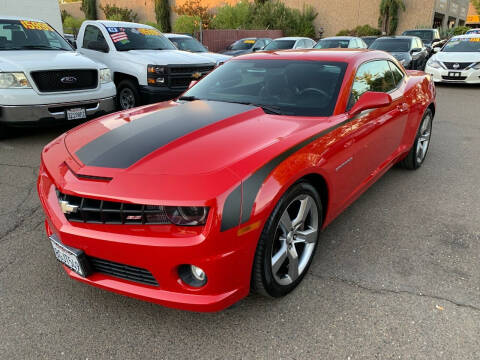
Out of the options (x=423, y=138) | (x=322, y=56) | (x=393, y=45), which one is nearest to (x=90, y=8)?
(x=393, y=45)

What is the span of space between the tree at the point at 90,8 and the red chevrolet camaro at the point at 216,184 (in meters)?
48.3

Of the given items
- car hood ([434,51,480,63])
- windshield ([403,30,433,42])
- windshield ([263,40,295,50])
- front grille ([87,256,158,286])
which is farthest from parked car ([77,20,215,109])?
windshield ([403,30,433,42])


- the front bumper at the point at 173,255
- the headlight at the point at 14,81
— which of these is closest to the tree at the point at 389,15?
the headlight at the point at 14,81

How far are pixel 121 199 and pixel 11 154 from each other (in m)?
4.28

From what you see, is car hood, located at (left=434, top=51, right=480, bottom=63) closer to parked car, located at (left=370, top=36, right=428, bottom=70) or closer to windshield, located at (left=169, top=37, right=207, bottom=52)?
parked car, located at (left=370, top=36, right=428, bottom=70)

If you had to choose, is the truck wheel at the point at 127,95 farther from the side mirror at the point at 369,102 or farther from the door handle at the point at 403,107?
the side mirror at the point at 369,102

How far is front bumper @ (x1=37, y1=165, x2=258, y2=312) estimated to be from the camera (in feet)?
6.27

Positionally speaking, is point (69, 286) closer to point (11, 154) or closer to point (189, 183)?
point (189, 183)

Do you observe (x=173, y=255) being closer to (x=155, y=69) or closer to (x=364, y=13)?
(x=155, y=69)

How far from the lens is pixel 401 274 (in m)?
2.72

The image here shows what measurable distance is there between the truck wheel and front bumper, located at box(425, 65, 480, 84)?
28.4 feet

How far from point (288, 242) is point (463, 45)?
13069 mm

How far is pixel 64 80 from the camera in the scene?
576 centimetres

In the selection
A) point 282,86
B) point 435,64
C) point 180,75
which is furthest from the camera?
point 435,64
